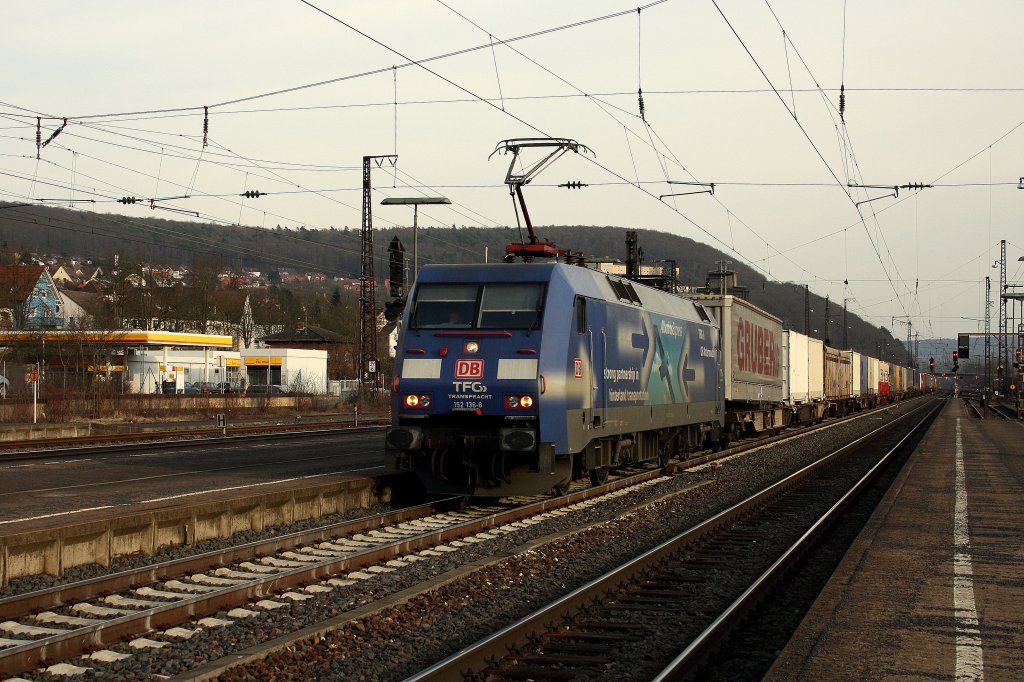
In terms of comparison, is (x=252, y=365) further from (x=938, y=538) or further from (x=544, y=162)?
(x=938, y=538)

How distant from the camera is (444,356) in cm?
1609

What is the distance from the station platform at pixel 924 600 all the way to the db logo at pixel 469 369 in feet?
18.4

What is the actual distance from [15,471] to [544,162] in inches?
477

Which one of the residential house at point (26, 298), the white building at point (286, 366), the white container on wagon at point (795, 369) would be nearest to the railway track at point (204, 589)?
the white container on wagon at point (795, 369)

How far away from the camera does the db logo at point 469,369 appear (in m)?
15.8

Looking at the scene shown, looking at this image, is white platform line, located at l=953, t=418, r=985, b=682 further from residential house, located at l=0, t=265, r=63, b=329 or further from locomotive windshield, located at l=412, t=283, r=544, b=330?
residential house, located at l=0, t=265, r=63, b=329

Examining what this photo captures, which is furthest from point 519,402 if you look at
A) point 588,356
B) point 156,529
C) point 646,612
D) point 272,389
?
point 272,389

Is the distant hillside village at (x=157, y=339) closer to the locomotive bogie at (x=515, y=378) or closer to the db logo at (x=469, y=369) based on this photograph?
the locomotive bogie at (x=515, y=378)

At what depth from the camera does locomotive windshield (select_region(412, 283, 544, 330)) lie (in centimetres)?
1593

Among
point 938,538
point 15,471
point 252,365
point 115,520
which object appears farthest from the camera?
point 252,365

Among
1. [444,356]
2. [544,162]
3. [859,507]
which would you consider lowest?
[859,507]

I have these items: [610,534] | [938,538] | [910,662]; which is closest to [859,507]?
[938,538]

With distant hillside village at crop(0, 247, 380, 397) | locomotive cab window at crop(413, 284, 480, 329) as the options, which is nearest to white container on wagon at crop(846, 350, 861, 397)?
distant hillside village at crop(0, 247, 380, 397)

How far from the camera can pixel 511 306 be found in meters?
16.1
